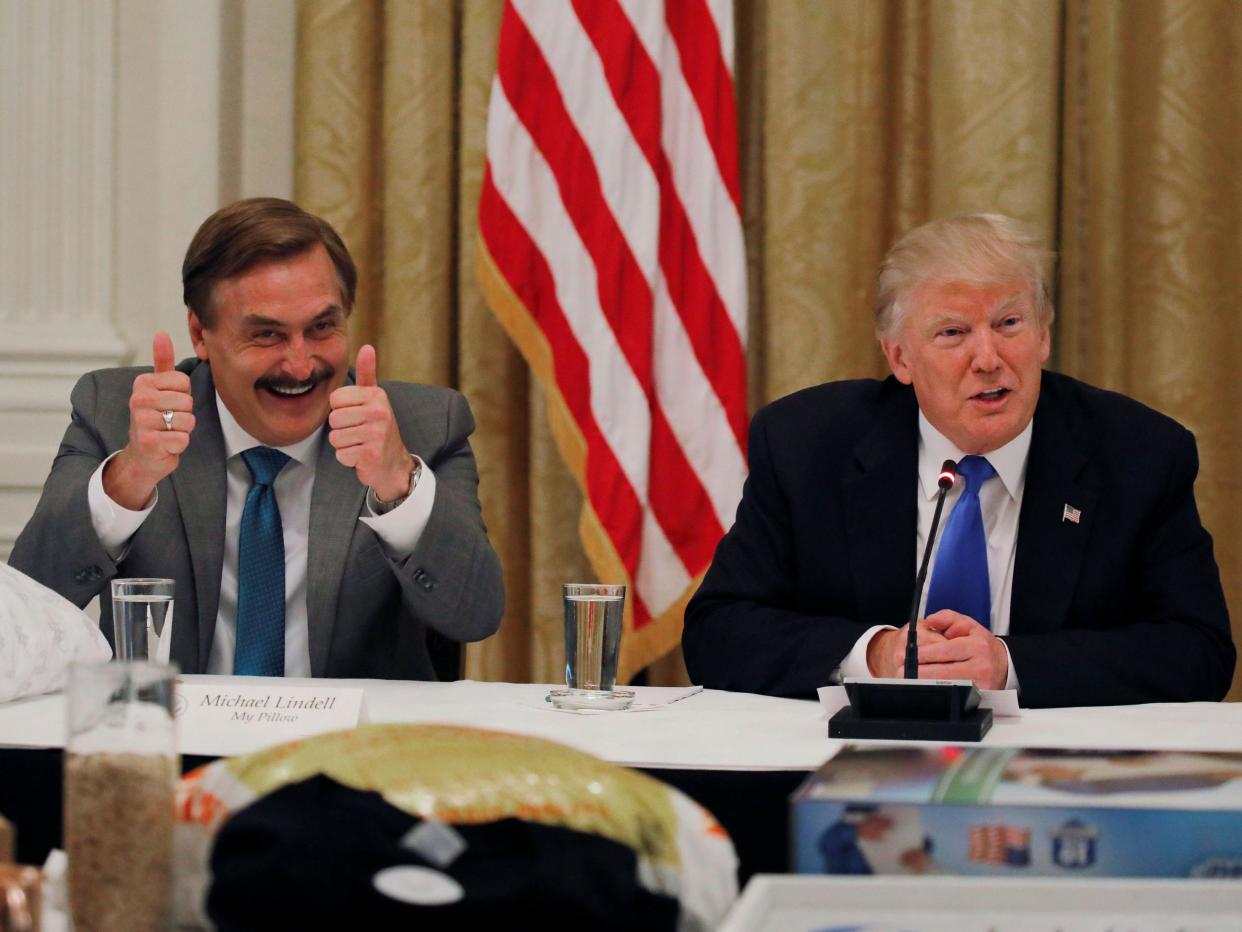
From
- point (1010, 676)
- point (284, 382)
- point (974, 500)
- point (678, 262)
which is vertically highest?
point (678, 262)

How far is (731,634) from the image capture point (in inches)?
89.7

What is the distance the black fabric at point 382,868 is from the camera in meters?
0.84

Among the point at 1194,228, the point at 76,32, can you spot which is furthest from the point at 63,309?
the point at 1194,228

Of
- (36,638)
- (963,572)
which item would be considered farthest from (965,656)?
(36,638)

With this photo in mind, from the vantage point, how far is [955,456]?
8.14ft

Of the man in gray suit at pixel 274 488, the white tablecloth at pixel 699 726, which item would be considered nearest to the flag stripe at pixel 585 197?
the man in gray suit at pixel 274 488

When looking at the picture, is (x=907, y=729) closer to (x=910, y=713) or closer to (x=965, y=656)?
(x=910, y=713)

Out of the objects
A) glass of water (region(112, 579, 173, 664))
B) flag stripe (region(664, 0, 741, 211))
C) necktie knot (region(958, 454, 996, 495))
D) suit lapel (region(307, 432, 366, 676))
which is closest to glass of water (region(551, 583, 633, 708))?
glass of water (region(112, 579, 173, 664))

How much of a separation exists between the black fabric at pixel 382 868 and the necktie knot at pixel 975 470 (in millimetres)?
1590

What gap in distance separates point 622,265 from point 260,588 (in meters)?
1.31

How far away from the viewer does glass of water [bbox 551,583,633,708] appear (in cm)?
180

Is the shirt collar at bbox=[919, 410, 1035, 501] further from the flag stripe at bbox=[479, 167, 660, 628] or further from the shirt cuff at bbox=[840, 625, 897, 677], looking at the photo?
the flag stripe at bbox=[479, 167, 660, 628]

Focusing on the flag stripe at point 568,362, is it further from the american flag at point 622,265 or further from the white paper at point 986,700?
the white paper at point 986,700

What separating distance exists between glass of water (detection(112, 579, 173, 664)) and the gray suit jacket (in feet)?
1.90
